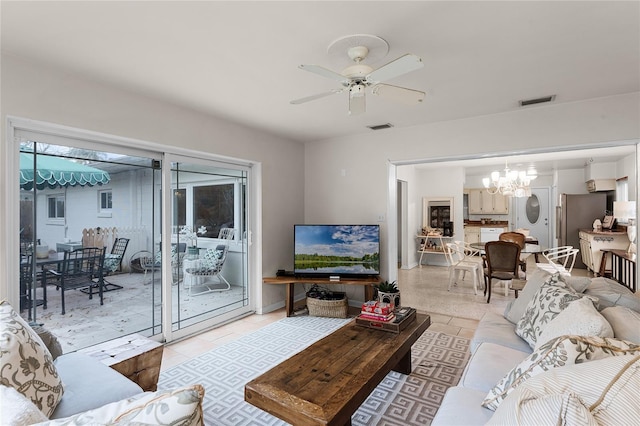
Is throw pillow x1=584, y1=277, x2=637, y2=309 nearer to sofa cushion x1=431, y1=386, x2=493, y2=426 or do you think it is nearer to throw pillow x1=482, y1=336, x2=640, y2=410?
throw pillow x1=482, y1=336, x2=640, y2=410

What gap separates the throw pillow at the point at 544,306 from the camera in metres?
2.01

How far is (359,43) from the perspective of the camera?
209cm

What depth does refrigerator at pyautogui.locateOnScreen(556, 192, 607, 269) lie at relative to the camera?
23.8 ft

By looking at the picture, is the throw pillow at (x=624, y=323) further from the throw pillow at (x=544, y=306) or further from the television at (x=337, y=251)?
the television at (x=337, y=251)

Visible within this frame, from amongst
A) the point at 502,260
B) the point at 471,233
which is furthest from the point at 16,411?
the point at 471,233

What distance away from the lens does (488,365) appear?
6.21 feet

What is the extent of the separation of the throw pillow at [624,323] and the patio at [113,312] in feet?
11.9

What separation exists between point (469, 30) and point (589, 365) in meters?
1.86

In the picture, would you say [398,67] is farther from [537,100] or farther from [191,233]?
[191,233]

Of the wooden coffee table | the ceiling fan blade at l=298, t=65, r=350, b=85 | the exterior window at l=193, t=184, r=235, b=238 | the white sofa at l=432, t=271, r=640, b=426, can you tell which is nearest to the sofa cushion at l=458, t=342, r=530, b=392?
the white sofa at l=432, t=271, r=640, b=426

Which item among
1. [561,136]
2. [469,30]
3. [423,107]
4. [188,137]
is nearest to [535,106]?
[561,136]

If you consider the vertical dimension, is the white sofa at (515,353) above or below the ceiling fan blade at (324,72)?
below

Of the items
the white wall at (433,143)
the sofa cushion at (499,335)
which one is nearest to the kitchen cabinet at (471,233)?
the white wall at (433,143)

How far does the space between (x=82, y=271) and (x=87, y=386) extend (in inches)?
62.6
